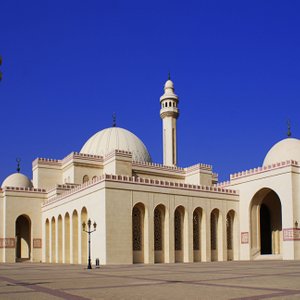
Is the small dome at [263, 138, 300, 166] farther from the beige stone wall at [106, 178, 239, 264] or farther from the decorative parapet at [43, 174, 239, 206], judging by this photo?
the beige stone wall at [106, 178, 239, 264]

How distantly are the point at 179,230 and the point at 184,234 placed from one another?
0.51 metres

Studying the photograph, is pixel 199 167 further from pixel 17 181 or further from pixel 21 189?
pixel 17 181

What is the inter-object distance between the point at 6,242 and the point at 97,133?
526 inches

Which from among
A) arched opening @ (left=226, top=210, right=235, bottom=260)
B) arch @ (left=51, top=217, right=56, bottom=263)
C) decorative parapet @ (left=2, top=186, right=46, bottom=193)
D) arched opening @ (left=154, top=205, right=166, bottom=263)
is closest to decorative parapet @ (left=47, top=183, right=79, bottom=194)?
arch @ (left=51, top=217, right=56, bottom=263)

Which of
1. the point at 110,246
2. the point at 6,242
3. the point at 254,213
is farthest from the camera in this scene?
the point at 6,242

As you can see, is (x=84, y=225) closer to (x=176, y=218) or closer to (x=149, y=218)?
(x=149, y=218)

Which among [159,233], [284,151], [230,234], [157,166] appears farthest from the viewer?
[157,166]

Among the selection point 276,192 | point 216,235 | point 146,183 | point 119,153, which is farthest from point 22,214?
point 276,192

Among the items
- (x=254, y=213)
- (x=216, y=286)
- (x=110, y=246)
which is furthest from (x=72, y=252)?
(x=216, y=286)

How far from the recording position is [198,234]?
35125 mm

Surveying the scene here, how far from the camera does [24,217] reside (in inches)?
1801

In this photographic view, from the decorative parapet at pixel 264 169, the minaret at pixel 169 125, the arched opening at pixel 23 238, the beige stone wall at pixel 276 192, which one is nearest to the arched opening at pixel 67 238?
the arched opening at pixel 23 238

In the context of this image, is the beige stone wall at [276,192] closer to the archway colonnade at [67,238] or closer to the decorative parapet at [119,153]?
the decorative parapet at [119,153]

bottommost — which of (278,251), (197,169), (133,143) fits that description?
(278,251)
